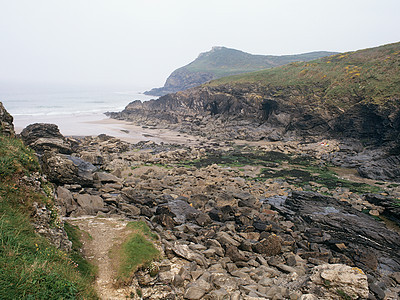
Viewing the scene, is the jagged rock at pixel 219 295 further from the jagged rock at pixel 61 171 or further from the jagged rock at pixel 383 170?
the jagged rock at pixel 383 170

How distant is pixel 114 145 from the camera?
4775 centimetres

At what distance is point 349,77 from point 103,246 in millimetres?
72113

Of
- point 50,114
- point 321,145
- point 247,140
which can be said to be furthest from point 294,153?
point 50,114

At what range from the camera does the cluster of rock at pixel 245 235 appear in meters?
10.2

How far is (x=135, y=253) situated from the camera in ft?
35.1

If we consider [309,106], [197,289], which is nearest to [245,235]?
[197,289]

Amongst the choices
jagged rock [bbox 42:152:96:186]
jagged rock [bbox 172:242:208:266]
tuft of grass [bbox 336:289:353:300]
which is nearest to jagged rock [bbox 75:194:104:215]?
jagged rock [bbox 42:152:96:186]

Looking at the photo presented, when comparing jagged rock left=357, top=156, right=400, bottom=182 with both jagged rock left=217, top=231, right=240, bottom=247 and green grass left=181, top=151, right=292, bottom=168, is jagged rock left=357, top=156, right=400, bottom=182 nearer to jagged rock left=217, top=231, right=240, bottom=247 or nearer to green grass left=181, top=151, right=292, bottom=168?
green grass left=181, top=151, right=292, bottom=168

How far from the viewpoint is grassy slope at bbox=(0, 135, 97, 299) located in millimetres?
5477

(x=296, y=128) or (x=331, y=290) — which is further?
(x=296, y=128)

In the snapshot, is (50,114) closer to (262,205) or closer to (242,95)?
(242,95)

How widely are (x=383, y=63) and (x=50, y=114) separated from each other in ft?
359

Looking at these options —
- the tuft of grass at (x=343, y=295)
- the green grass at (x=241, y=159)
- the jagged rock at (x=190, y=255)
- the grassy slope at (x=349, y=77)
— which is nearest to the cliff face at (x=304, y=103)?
the grassy slope at (x=349, y=77)

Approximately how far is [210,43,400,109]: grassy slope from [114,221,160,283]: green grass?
56476 millimetres
